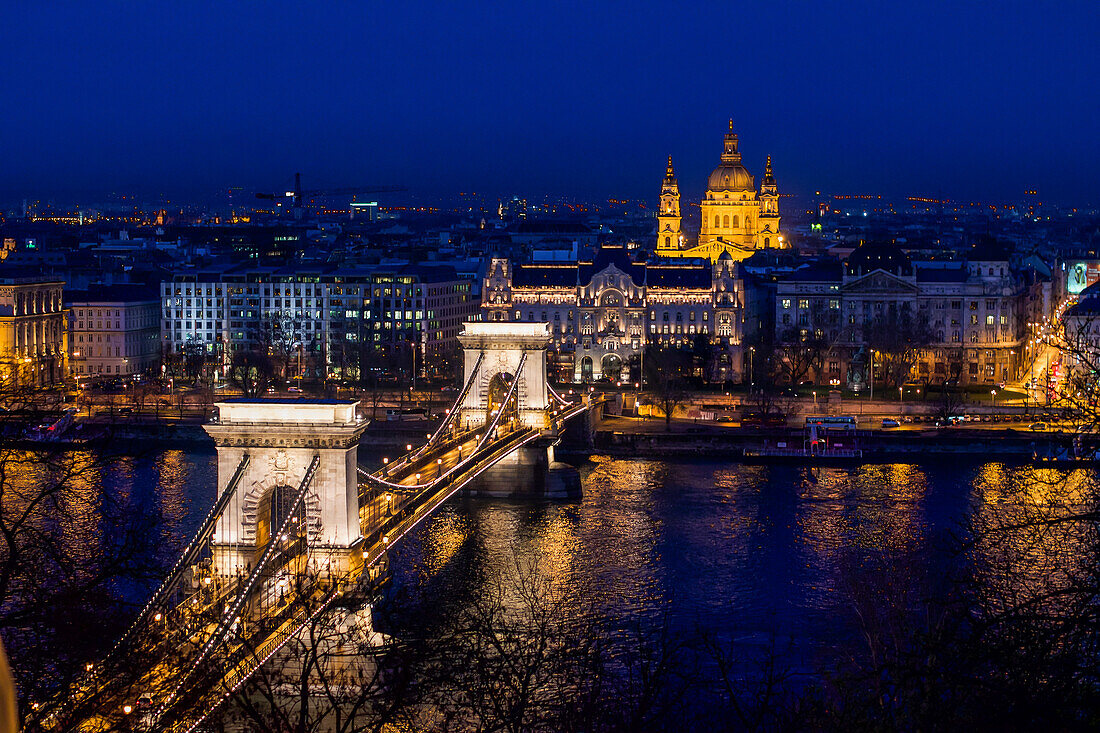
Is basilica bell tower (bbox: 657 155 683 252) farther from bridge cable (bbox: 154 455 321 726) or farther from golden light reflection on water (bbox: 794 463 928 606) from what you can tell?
bridge cable (bbox: 154 455 321 726)

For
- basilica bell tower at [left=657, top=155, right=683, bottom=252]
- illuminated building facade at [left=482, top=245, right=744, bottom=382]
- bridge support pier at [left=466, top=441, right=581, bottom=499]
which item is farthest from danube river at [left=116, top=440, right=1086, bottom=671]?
basilica bell tower at [left=657, top=155, right=683, bottom=252]

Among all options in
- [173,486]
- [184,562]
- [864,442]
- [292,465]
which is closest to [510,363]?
[173,486]

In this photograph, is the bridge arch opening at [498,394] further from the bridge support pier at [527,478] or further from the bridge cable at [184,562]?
the bridge cable at [184,562]


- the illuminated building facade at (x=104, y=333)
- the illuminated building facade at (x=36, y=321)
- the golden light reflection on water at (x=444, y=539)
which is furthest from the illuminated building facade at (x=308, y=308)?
the golden light reflection on water at (x=444, y=539)

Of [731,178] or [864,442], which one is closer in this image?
[864,442]

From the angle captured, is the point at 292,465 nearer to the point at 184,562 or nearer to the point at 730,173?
the point at 184,562

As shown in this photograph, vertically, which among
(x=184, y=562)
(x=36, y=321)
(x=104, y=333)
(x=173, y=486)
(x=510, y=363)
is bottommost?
(x=173, y=486)
